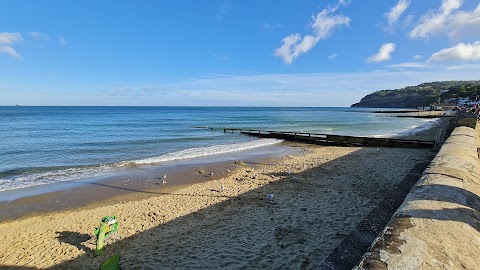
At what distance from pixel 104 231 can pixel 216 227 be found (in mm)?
2743

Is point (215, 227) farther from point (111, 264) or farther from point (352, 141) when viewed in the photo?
point (352, 141)

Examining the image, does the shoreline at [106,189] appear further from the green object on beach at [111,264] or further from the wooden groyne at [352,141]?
the wooden groyne at [352,141]

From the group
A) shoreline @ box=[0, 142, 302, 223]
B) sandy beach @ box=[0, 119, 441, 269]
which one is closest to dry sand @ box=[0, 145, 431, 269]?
sandy beach @ box=[0, 119, 441, 269]

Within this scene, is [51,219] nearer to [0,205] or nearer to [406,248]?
[0,205]

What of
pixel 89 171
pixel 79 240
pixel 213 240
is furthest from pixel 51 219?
pixel 89 171

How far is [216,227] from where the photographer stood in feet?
24.6

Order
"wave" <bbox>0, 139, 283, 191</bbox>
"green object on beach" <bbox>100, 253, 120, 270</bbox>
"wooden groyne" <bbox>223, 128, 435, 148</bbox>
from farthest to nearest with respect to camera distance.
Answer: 1. "wooden groyne" <bbox>223, 128, 435, 148</bbox>
2. "wave" <bbox>0, 139, 283, 191</bbox>
3. "green object on beach" <bbox>100, 253, 120, 270</bbox>

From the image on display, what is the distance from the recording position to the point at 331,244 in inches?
246

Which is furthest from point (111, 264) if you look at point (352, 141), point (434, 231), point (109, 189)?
point (352, 141)

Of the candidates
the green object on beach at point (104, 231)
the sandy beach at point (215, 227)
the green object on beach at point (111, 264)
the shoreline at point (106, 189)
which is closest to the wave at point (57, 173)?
the shoreline at point (106, 189)

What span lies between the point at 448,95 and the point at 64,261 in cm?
15459

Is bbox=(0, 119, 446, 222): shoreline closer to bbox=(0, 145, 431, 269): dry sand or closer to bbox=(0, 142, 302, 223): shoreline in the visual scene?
bbox=(0, 142, 302, 223): shoreline

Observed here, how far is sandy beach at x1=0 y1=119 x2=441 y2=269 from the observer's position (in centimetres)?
598

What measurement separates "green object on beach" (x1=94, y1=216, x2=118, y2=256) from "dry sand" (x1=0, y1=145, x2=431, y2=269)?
0.60 feet
